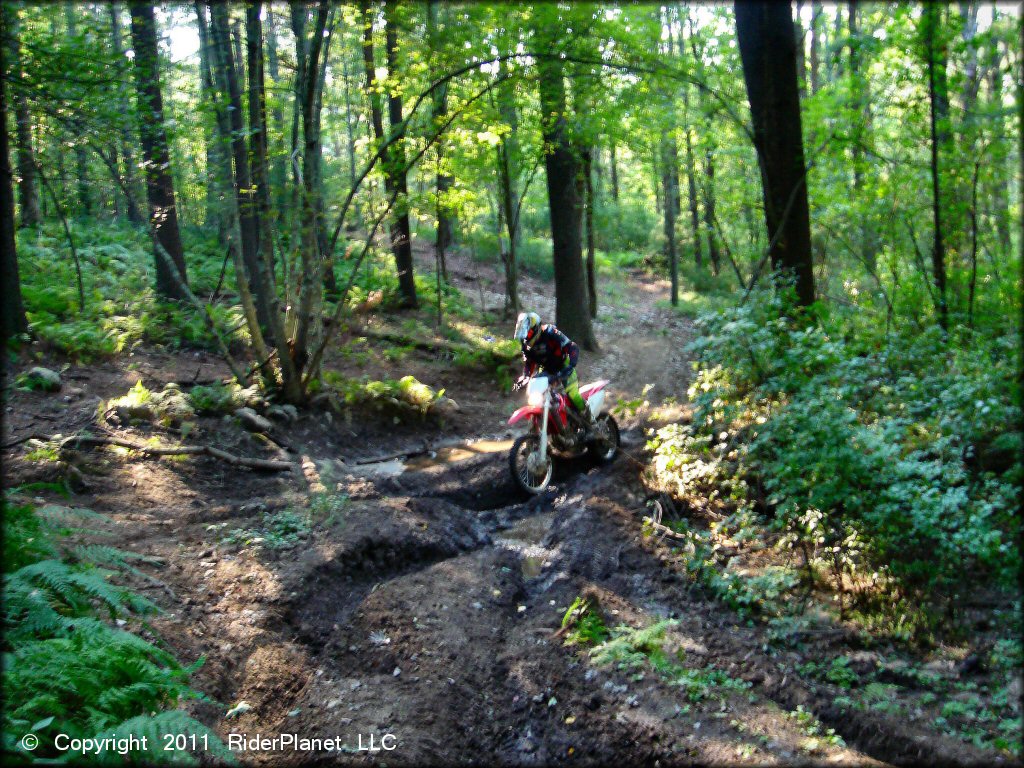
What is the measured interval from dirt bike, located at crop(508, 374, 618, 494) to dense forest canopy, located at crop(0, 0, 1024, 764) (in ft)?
1.69

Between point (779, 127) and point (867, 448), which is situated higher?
point (779, 127)

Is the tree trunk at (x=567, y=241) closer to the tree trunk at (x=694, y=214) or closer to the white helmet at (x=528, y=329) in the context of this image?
the white helmet at (x=528, y=329)

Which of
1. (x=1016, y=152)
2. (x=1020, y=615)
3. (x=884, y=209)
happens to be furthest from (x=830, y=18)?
(x=1020, y=615)

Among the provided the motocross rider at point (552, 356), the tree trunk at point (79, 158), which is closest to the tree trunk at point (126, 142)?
the tree trunk at point (79, 158)

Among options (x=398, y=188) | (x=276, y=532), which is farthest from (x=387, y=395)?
(x=276, y=532)

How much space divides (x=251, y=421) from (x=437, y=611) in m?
5.35

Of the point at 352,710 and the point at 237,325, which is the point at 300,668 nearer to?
the point at 352,710

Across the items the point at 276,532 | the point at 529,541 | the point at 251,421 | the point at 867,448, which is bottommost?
the point at 529,541

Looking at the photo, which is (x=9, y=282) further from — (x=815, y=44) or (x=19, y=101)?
(x=815, y=44)

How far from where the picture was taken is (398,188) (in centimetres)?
1091

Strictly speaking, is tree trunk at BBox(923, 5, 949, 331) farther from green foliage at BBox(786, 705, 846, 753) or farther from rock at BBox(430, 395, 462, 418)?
rock at BBox(430, 395, 462, 418)

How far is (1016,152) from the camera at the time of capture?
1002 centimetres

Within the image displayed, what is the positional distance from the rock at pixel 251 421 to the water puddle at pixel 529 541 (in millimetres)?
4043

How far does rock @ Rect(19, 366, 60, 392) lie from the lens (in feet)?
31.4
